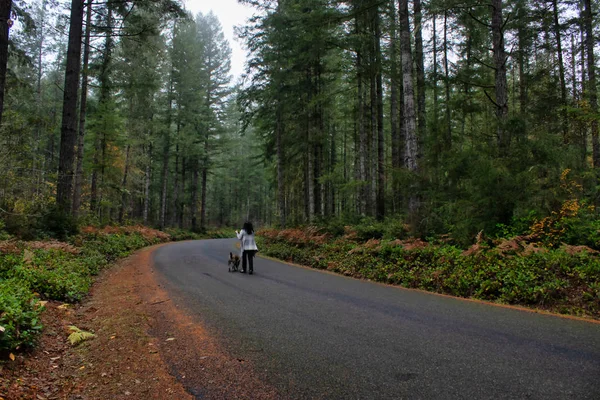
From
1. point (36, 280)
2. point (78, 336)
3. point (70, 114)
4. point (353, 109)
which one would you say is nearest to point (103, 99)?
point (70, 114)

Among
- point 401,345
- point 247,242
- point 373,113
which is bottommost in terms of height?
point 401,345

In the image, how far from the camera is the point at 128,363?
12.3 ft

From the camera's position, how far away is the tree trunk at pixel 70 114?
521 inches

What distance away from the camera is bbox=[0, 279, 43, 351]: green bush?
3580 millimetres

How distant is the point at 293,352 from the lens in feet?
12.6

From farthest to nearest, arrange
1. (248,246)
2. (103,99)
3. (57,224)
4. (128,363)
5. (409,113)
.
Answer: (103,99) < (57,224) < (409,113) < (248,246) < (128,363)

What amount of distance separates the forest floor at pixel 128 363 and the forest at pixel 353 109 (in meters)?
5.99

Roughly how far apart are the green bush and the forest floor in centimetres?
17

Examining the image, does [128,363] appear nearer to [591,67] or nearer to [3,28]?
[3,28]

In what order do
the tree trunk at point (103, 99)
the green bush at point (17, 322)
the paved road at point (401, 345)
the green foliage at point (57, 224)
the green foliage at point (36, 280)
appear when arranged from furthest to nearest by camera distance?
the tree trunk at point (103, 99) → the green foliage at point (57, 224) → the green foliage at point (36, 280) → the green bush at point (17, 322) → the paved road at point (401, 345)

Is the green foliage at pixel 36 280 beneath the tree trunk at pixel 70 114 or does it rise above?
beneath

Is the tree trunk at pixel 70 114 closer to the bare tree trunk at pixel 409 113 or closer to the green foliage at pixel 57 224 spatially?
the green foliage at pixel 57 224

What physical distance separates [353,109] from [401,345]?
56.1 feet

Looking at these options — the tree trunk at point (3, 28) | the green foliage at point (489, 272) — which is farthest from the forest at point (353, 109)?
the green foliage at point (489, 272)
